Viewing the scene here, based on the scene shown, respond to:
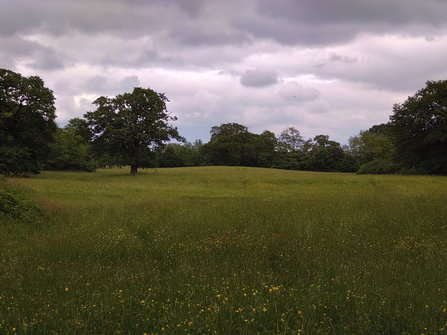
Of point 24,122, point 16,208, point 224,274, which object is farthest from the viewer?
point 24,122

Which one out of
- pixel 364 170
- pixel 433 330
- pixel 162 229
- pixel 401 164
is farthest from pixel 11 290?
pixel 364 170

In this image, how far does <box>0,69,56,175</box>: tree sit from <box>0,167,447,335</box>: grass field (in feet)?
82.8

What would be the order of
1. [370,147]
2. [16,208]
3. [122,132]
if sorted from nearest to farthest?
[16,208], [122,132], [370,147]

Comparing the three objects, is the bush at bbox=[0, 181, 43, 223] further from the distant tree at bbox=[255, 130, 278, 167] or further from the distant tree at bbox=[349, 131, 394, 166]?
the distant tree at bbox=[255, 130, 278, 167]

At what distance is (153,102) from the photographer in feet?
136

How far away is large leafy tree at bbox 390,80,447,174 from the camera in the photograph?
3919 centimetres

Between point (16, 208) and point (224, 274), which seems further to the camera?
point (16, 208)

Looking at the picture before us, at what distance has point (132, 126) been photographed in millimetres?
39875

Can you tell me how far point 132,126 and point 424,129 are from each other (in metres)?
40.5

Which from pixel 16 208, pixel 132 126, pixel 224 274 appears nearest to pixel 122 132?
pixel 132 126

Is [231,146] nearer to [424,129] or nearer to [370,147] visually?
[370,147]

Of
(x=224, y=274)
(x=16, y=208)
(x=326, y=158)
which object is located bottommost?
(x=224, y=274)

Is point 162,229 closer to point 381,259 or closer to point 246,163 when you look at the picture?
point 381,259

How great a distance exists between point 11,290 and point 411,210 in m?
12.3
